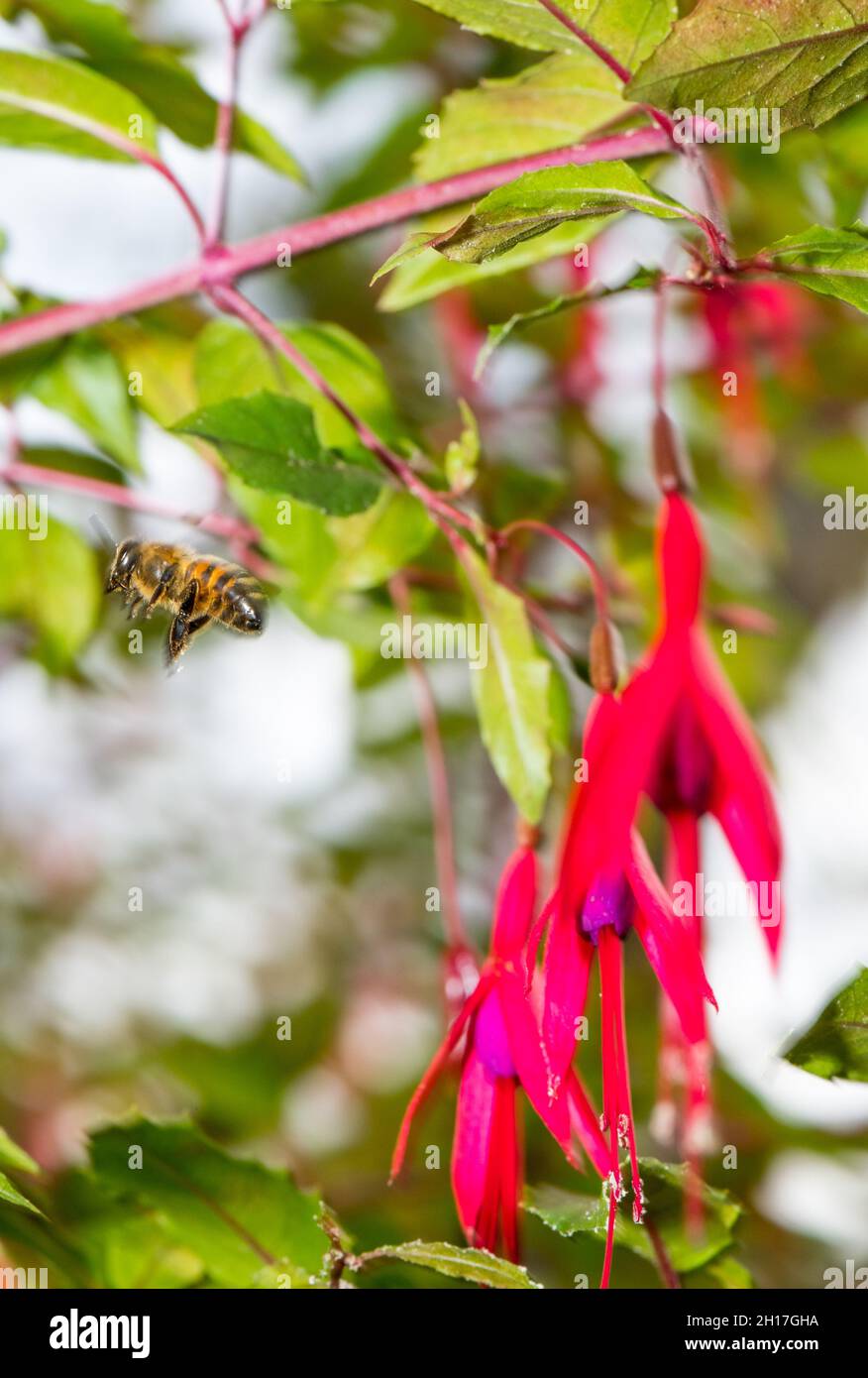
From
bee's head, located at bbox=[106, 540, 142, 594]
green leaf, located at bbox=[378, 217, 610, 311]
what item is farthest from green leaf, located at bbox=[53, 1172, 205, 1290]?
green leaf, located at bbox=[378, 217, 610, 311]

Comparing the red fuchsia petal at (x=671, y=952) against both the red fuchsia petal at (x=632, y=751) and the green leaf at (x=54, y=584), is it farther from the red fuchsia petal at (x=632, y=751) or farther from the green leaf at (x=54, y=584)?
the green leaf at (x=54, y=584)

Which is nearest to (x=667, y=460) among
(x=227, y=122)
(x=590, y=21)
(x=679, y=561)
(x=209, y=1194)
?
(x=679, y=561)

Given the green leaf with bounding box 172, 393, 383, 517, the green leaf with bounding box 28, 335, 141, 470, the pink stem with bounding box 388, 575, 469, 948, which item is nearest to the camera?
the green leaf with bounding box 172, 393, 383, 517

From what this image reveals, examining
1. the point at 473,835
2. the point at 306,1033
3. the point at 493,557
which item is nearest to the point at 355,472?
the point at 493,557

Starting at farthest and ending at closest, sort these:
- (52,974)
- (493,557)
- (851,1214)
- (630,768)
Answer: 1. (52,974)
2. (851,1214)
3. (493,557)
4. (630,768)

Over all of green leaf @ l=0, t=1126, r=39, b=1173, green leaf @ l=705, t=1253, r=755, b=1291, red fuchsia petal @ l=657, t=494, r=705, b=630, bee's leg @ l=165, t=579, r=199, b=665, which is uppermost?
bee's leg @ l=165, t=579, r=199, b=665

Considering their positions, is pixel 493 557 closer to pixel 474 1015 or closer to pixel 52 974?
pixel 474 1015

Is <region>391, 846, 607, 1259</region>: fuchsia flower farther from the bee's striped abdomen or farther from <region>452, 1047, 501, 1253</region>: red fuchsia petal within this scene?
the bee's striped abdomen
